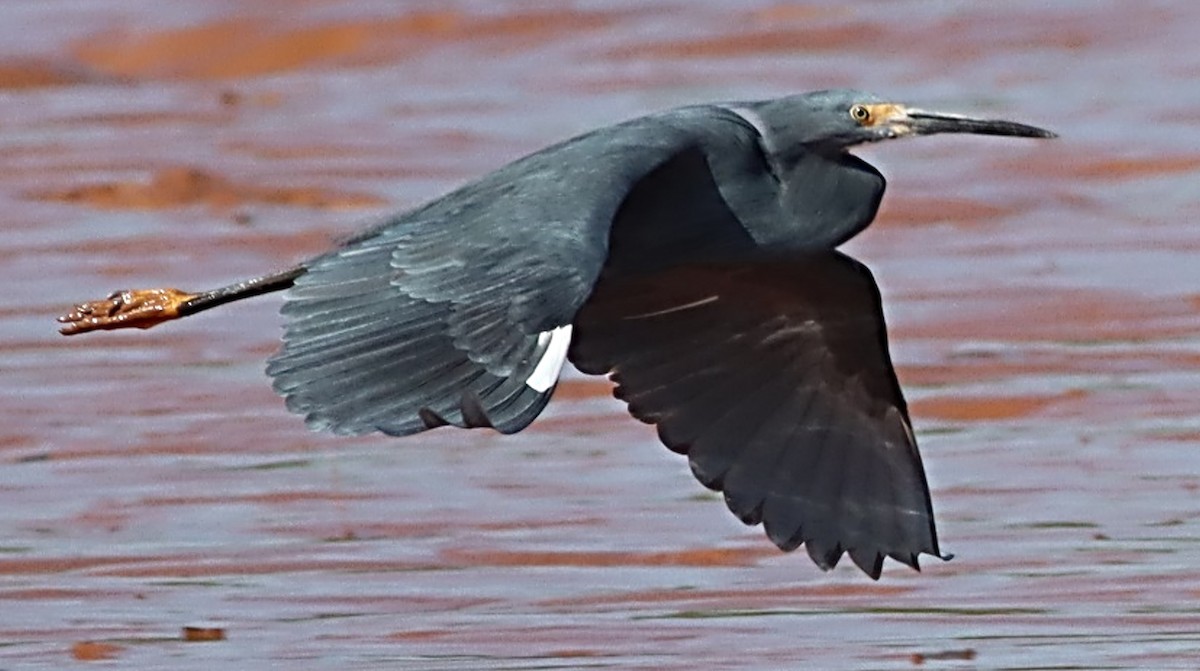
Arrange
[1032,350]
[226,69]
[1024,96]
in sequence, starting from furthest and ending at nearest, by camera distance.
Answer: [226,69] < [1024,96] < [1032,350]

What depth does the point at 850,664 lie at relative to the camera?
25.3ft

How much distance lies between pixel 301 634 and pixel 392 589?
Answer: 601 millimetres

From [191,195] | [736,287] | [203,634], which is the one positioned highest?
[736,287]

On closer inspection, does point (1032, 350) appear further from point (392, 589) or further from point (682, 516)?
point (392, 589)

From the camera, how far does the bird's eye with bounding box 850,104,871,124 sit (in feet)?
25.1

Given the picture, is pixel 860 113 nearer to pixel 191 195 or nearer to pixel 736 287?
pixel 736 287

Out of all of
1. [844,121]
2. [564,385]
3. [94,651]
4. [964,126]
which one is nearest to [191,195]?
[564,385]

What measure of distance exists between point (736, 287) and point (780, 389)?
281 millimetres

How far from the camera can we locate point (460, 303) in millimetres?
6438

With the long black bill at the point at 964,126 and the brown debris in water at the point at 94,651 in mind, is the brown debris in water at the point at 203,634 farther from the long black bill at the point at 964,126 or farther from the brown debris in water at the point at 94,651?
the long black bill at the point at 964,126

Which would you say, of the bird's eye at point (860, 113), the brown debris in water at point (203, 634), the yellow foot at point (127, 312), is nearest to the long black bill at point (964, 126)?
the bird's eye at point (860, 113)

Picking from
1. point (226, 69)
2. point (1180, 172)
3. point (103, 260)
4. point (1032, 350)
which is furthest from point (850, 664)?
point (226, 69)

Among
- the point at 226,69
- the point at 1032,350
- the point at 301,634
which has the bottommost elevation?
the point at 226,69

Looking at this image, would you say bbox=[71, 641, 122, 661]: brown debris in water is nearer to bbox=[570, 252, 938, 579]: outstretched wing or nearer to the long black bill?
bbox=[570, 252, 938, 579]: outstretched wing
